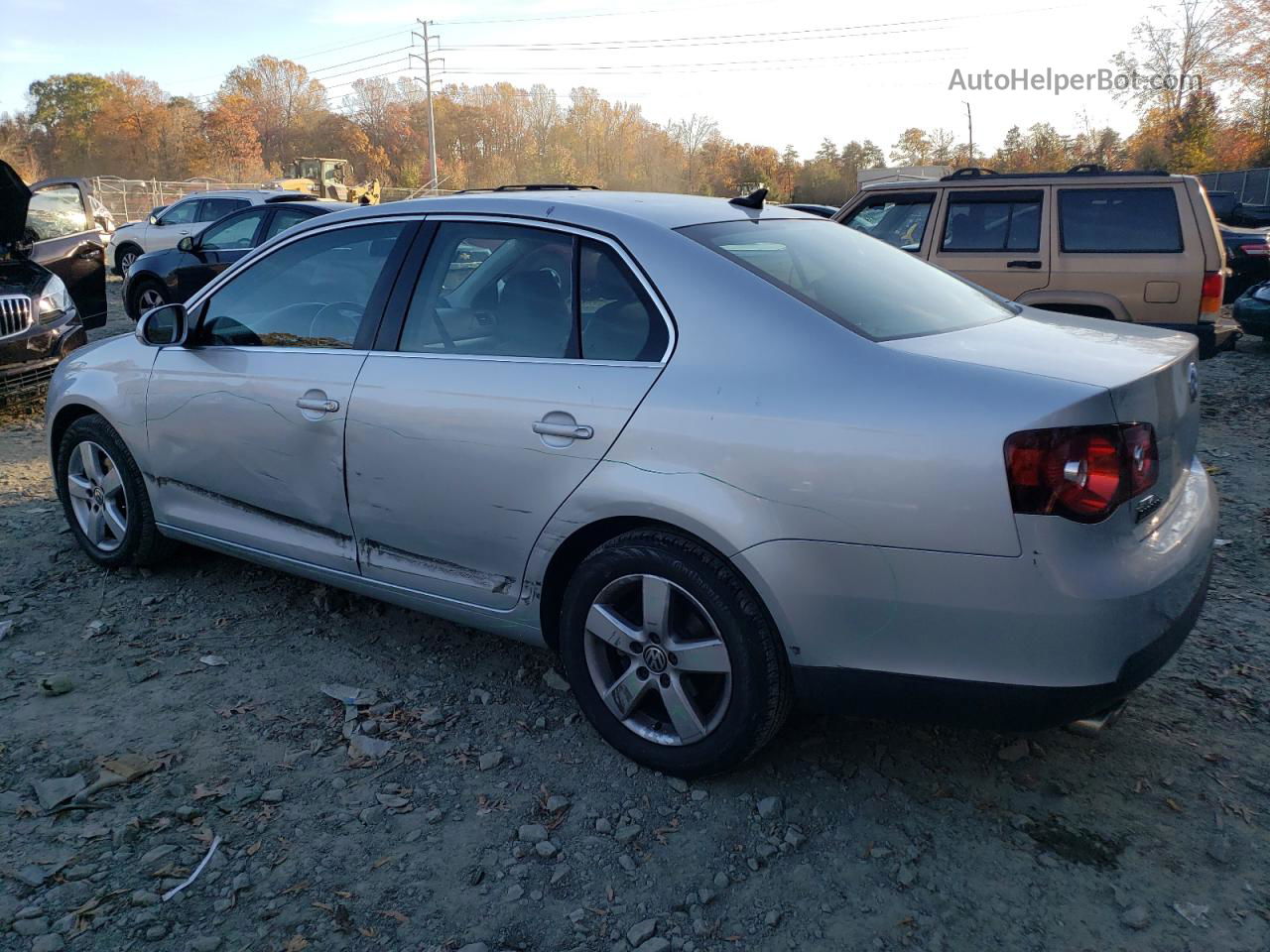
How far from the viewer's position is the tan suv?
24.6 ft

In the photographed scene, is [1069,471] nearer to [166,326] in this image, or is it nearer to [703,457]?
[703,457]

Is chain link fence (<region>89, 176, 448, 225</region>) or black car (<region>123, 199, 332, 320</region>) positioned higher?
chain link fence (<region>89, 176, 448, 225</region>)

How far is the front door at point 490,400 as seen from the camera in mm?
2898

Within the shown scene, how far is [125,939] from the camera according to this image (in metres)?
2.35

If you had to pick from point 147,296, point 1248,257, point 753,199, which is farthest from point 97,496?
point 1248,257

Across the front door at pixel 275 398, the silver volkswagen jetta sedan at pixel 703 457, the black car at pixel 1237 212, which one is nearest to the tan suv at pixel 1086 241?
the silver volkswagen jetta sedan at pixel 703 457

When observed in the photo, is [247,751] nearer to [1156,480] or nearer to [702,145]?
[1156,480]

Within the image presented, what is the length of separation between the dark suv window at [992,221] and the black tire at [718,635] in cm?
634

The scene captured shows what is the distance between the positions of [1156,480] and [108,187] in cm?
4861

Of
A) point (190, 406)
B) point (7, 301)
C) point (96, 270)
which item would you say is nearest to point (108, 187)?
point (96, 270)

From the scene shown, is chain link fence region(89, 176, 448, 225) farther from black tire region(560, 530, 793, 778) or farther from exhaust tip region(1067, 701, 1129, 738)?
exhaust tip region(1067, 701, 1129, 738)

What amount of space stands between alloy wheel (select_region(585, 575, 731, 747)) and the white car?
49.0ft

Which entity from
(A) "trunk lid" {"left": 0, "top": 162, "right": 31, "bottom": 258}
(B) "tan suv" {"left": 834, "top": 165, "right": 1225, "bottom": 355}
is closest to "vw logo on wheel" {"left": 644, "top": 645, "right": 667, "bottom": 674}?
(B) "tan suv" {"left": 834, "top": 165, "right": 1225, "bottom": 355}

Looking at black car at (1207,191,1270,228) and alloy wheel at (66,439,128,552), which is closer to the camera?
alloy wheel at (66,439,128,552)
